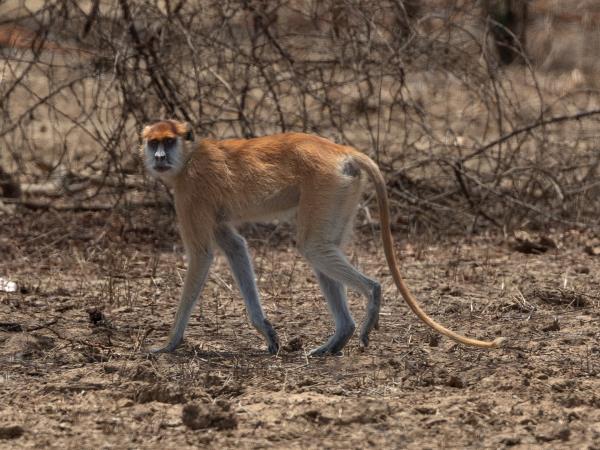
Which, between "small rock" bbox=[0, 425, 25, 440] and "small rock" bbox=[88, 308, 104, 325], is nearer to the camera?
"small rock" bbox=[0, 425, 25, 440]

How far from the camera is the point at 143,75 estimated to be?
9500 mm

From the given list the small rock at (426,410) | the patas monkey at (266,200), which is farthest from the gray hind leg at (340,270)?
the small rock at (426,410)

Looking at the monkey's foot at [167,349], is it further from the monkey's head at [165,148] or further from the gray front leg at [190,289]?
the monkey's head at [165,148]

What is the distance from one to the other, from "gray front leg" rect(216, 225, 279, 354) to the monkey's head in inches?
17.9

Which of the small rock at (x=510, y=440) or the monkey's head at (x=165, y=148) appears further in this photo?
the monkey's head at (x=165, y=148)

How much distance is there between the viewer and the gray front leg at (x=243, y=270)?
624cm

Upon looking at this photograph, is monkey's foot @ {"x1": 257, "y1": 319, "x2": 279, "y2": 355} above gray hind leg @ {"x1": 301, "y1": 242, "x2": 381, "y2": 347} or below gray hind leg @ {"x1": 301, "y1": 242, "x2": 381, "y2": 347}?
below

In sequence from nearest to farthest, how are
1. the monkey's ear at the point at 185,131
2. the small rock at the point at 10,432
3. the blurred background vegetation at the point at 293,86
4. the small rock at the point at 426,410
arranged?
the small rock at the point at 10,432 → the small rock at the point at 426,410 → the monkey's ear at the point at 185,131 → the blurred background vegetation at the point at 293,86

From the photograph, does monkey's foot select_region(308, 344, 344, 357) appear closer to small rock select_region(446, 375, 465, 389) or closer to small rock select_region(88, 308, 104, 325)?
small rock select_region(446, 375, 465, 389)

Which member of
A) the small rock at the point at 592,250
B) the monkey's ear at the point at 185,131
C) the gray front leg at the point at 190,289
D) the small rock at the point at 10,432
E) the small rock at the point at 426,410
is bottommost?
the small rock at the point at 592,250

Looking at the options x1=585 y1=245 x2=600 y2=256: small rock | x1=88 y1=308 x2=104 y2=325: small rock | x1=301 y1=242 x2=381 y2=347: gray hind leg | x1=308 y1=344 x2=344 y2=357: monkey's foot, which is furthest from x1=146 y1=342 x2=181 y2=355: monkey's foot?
x1=585 y1=245 x2=600 y2=256: small rock

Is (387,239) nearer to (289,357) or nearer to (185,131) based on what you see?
(289,357)

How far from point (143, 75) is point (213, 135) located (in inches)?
31.8

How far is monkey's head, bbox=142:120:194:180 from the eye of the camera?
627 centimetres
